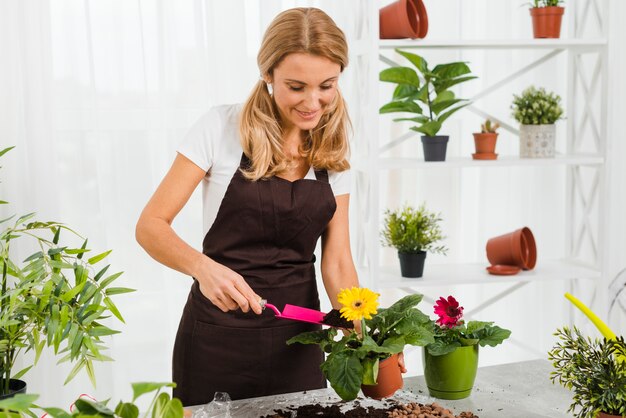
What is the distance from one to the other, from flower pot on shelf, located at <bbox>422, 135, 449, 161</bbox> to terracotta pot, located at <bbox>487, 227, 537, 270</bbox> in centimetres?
48

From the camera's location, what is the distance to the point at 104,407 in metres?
0.99

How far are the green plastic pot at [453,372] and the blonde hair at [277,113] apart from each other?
0.67 m

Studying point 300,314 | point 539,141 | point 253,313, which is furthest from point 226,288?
point 539,141

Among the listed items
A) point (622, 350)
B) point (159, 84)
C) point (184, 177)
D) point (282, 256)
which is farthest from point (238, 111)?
point (622, 350)

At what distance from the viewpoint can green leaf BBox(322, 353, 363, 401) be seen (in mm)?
1539

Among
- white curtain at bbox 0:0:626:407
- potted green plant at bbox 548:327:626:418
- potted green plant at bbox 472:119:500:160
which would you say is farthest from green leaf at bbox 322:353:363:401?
potted green plant at bbox 472:119:500:160

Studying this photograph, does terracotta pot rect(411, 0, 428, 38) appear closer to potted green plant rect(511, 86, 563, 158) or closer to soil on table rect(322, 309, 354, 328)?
potted green plant rect(511, 86, 563, 158)

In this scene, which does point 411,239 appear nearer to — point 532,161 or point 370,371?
point 532,161

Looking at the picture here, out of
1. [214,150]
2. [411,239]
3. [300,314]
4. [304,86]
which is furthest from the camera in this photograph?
[411,239]

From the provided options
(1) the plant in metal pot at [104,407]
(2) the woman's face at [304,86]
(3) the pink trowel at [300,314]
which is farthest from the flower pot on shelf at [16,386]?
(1) the plant in metal pot at [104,407]

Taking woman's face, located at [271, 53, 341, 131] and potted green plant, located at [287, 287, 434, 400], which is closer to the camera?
potted green plant, located at [287, 287, 434, 400]

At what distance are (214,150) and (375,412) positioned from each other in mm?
856

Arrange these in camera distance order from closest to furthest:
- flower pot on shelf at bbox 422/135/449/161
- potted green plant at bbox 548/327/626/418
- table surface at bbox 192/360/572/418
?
1. potted green plant at bbox 548/327/626/418
2. table surface at bbox 192/360/572/418
3. flower pot on shelf at bbox 422/135/449/161

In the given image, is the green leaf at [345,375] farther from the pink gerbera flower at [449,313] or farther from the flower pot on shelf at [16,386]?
the flower pot on shelf at [16,386]
